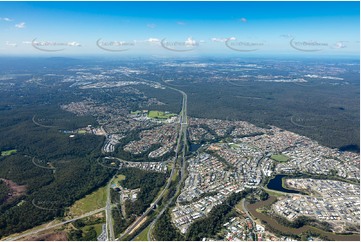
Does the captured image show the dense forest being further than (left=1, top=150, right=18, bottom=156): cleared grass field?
No

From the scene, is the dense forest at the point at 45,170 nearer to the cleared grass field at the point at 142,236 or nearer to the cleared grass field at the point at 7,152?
the cleared grass field at the point at 7,152

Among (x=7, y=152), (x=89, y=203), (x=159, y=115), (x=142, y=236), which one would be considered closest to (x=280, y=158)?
(x=142, y=236)

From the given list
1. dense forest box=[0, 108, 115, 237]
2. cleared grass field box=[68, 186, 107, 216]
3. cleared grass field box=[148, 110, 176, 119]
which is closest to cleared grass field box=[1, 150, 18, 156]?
dense forest box=[0, 108, 115, 237]

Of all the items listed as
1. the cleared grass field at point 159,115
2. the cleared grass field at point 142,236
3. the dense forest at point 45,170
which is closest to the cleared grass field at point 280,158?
the dense forest at point 45,170
